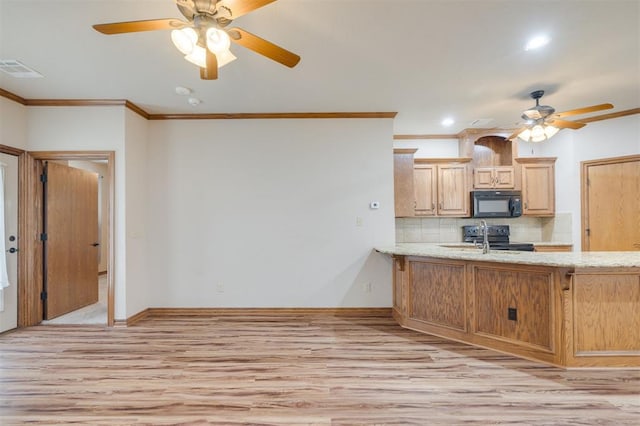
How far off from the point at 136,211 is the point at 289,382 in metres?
2.93

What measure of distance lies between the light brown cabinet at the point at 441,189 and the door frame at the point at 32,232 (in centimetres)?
434

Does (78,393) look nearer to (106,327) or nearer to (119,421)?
(119,421)

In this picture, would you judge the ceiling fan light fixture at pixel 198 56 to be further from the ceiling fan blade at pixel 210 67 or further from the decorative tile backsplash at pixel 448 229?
the decorative tile backsplash at pixel 448 229

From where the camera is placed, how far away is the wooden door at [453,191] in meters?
5.01

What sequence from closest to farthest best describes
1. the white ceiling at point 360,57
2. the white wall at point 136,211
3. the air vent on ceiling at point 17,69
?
the white ceiling at point 360,57 < the air vent on ceiling at point 17,69 < the white wall at point 136,211

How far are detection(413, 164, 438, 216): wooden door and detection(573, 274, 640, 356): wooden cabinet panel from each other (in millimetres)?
2546

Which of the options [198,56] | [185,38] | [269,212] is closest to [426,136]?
[269,212]

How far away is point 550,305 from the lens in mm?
2615

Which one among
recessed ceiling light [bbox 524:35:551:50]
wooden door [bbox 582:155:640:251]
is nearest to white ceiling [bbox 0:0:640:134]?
recessed ceiling light [bbox 524:35:551:50]

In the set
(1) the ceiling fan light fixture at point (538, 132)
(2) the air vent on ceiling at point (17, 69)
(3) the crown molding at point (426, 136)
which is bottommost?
(1) the ceiling fan light fixture at point (538, 132)

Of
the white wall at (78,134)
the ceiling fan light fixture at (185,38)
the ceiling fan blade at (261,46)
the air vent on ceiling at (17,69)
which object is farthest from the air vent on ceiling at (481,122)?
the air vent on ceiling at (17,69)

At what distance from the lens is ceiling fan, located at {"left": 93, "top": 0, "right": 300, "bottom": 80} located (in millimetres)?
1707

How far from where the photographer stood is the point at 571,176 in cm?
480

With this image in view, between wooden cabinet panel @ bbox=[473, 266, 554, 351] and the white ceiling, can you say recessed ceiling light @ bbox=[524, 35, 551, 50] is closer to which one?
the white ceiling
